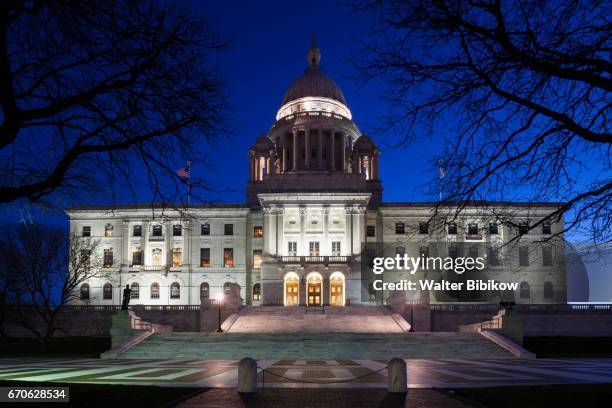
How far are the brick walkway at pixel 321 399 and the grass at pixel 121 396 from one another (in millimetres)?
556

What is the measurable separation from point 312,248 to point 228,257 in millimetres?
12577

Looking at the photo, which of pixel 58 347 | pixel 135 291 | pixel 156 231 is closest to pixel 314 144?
pixel 156 231

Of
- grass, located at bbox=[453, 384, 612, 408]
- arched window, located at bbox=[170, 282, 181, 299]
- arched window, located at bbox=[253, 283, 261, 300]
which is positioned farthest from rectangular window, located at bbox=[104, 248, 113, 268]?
grass, located at bbox=[453, 384, 612, 408]

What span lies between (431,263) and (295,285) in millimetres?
18487

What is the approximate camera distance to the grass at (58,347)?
4398cm

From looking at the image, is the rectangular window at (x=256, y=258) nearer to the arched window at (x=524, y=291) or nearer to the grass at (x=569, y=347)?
the arched window at (x=524, y=291)

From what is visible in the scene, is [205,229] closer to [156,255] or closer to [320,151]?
[156,255]

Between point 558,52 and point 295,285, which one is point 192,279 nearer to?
point 295,285

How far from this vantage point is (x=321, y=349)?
40.0 meters

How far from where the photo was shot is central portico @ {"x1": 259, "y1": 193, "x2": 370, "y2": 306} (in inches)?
2825

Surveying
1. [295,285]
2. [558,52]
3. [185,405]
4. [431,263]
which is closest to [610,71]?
[558,52]

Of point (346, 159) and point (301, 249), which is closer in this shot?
point (301, 249)

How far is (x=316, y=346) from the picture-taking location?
40.8 m

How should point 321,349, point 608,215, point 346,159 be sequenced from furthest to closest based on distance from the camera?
1. point 346,159
2. point 321,349
3. point 608,215
